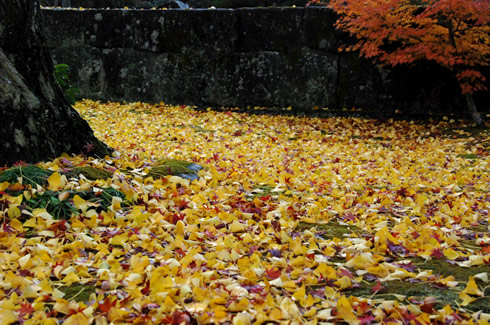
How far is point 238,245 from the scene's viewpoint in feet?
8.09

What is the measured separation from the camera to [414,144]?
261 inches

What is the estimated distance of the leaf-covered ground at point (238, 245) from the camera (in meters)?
1.81

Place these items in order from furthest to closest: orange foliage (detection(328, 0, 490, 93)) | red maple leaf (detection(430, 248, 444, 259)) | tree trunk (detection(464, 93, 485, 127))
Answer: tree trunk (detection(464, 93, 485, 127)) → orange foliage (detection(328, 0, 490, 93)) → red maple leaf (detection(430, 248, 444, 259))

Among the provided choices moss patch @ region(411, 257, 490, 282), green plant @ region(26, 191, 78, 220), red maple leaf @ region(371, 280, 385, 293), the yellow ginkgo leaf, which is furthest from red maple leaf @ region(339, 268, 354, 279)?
the yellow ginkgo leaf

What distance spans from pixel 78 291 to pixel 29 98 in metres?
1.91

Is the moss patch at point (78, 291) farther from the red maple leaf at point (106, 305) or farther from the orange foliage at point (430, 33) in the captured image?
the orange foliage at point (430, 33)

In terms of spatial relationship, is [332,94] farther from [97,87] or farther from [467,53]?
[97,87]

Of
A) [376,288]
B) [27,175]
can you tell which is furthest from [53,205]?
[376,288]

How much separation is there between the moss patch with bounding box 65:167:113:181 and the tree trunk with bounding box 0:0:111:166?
402 mm

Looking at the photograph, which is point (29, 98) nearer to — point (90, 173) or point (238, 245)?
point (90, 173)

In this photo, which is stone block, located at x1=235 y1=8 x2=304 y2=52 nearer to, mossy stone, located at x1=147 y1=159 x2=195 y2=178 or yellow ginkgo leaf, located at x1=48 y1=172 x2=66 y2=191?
mossy stone, located at x1=147 y1=159 x2=195 y2=178

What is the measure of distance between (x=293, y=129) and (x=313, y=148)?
4.30ft

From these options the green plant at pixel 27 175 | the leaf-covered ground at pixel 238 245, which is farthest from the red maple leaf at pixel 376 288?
the green plant at pixel 27 175

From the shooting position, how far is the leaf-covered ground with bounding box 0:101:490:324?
1.81 m
